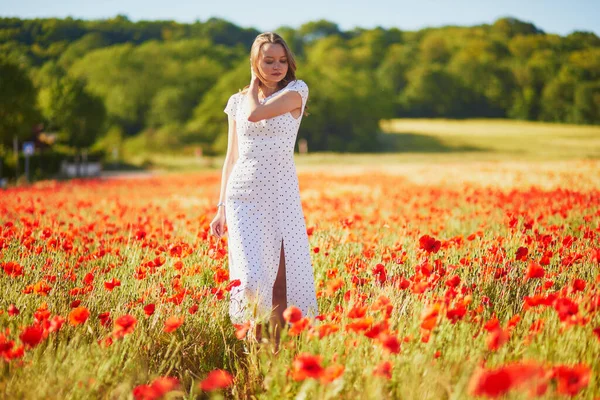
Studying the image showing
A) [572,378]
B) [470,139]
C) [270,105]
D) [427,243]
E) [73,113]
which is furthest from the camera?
[470,139]

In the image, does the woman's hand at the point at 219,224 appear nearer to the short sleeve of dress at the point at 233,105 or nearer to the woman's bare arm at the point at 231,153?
the woman's bare arm at the point at 231,153

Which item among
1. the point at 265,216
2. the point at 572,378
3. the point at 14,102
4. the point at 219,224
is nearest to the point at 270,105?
the point at 265,216

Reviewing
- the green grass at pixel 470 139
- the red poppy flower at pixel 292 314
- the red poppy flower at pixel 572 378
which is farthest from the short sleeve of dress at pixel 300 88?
the green grass at pixel 470 139

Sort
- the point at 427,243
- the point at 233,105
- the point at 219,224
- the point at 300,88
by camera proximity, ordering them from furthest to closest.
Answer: the point at 219,224, the point at 233,105, the point at 300,88, the point at 427,243

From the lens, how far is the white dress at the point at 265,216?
3.31 meters

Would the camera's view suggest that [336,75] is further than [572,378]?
Yes

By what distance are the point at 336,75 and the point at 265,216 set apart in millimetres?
68343

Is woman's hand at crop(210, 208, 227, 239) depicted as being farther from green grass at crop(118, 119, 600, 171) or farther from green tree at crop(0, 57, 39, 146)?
green grass at crop(118, 119, 600, 171)

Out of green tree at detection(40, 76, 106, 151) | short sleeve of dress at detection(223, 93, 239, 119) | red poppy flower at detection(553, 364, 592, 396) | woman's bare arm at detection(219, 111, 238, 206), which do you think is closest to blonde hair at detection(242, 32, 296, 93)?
short sleeve of dress at detection(223, 93, 239, 119)

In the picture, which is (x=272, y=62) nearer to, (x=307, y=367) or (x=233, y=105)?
(x=233, y=105)

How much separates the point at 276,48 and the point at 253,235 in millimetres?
1095

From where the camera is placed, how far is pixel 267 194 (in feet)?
11.0

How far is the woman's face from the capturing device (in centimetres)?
326

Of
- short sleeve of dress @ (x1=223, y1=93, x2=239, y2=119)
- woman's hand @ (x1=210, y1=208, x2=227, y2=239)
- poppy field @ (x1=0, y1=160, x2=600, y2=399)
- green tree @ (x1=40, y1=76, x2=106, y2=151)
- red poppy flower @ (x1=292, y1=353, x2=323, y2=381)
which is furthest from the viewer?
green tree @ (x1=40, y1=76, x2=106, y2=151)
